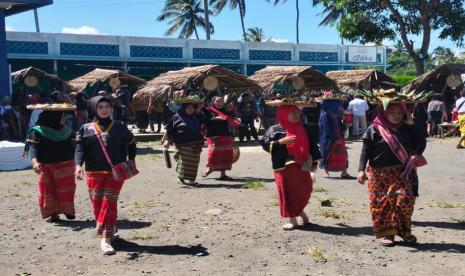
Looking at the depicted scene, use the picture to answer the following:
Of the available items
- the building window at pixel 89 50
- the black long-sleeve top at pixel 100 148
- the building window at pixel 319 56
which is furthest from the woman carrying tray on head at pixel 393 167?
the building window at pixel 319 56

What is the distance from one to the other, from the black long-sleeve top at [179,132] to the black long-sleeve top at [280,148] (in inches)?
133

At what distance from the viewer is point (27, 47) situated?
2722 centimetres

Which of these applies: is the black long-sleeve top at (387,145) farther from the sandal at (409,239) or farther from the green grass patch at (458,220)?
the green grass patch at (458,220)

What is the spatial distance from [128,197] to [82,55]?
20.9m

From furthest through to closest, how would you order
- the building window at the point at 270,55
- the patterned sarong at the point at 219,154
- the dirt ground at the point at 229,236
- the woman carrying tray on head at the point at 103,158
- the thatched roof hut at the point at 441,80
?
the building window at the point at 270,55 < the thatched roof hut at the point at 441,80 < the patterned sarong at the point at 219,154 < the woman carrying tray on head at the point at 103,158 < the dirt ground at the point at 229,236

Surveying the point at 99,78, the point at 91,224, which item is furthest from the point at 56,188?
the point at 99,78

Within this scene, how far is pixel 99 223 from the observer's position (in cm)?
596

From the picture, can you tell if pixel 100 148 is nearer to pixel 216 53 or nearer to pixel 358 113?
pixel 358 113

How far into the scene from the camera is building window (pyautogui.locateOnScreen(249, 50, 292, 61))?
3384cm

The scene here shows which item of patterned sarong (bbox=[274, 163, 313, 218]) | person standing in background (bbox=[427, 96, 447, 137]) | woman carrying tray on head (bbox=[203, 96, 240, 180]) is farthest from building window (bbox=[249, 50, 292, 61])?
patterned sarong (bbox=[274, 163, 313, 218])

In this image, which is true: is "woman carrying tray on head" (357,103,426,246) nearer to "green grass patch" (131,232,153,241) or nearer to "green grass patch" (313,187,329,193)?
"green grass patch" (131,232,153,241)

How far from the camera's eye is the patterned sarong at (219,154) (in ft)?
35.3

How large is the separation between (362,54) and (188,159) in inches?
1198

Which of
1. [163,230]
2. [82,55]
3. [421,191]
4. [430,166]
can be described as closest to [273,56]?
[82,55]
